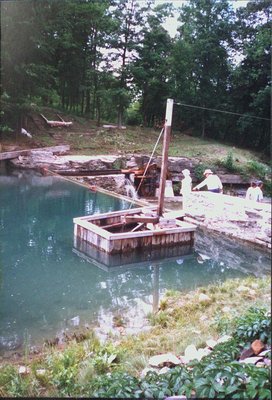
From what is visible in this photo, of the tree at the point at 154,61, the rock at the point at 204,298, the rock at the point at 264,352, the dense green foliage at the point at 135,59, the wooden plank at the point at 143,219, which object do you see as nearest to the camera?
the dense green foliage at the point at 135,59

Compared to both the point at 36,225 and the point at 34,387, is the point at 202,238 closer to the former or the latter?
the point at 36,225

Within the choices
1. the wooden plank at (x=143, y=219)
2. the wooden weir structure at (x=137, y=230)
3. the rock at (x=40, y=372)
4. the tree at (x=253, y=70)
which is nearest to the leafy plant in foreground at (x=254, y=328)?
the tree at (x=253, y=70)

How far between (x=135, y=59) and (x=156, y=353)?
6.24 feet

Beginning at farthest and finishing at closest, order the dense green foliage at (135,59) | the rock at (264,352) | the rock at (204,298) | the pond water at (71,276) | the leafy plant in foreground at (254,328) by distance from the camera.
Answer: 1. the rock at (204,298)
2. the pond water at (71,276)
3. the leafy plant in foreground at (254,328)
4. the rock at (264,352)
5. the dense green foliage at (135,59)

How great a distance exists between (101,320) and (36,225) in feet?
11.2

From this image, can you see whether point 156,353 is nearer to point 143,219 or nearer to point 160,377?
point 160,377

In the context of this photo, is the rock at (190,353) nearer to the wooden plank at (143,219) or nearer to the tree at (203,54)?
the tree at (203,54)

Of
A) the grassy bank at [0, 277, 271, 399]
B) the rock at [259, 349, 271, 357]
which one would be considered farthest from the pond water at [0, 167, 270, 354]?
the rock at [259, 349, 271, 357]

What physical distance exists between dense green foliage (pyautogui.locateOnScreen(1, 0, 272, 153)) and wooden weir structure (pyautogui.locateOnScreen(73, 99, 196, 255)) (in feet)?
9.16

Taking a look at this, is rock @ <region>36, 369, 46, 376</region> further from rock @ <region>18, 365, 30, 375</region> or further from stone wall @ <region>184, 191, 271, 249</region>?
stone wall @ <region>184, 191, 271, 249</region>

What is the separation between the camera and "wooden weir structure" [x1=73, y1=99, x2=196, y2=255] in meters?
5.56

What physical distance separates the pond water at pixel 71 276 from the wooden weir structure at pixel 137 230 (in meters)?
0.21

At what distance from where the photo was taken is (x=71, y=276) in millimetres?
4855

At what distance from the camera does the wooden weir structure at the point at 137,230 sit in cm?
556
